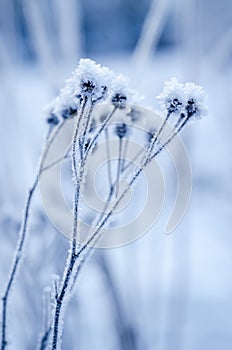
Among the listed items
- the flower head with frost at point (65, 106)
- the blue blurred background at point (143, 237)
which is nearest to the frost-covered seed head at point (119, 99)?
the flower head with frost at point (65, 106)

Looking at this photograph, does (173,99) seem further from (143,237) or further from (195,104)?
(143,237)

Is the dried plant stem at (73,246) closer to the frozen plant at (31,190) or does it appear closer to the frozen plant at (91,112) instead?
the frozen plant at (91,112)

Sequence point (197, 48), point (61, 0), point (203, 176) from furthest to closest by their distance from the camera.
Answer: point (203, 176) → point (61, 0) → point (197, 48)

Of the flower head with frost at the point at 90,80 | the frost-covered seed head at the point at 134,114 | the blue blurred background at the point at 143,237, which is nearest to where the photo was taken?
the flower head with frost at the point at 90,80

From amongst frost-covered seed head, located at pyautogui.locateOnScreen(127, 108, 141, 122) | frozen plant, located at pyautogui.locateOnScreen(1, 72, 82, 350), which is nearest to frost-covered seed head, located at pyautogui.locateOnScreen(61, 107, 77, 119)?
frozen plant, located at pyautogui.locateOnScreen(1, 72, 82, 350)

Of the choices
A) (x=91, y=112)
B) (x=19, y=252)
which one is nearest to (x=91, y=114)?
(x=91, y=112)

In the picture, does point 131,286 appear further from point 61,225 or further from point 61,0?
point 61,0

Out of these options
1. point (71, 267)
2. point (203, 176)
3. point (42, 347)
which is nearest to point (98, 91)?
point (71, 267)

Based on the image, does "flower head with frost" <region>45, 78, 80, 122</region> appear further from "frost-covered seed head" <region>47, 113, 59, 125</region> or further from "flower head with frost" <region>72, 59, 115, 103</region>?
"flower head with frost" <region>72, 59, 115, 103</region>
